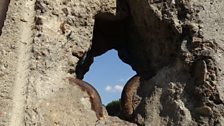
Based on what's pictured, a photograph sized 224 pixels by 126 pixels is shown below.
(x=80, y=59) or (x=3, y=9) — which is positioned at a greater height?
(x=3, y=9)

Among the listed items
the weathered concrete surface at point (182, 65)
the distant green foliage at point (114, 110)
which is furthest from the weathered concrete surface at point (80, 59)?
the distant green foliage at point (114, 110)

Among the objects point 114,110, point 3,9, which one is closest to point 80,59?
point 3,9

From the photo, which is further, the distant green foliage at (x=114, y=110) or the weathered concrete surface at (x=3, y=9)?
the distant green foliage at (x=114, y=110)

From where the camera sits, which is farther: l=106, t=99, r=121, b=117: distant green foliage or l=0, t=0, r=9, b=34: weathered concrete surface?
l=106, t=99, r=121, b=117: distant green foliage

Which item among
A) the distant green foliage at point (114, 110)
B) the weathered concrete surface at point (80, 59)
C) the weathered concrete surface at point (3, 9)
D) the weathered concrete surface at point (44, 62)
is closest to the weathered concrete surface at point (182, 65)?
the weathered concrete surface at point (80, 59)

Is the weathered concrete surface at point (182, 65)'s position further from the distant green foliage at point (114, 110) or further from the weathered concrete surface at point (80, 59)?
the distant green foliage at point (114, 110)

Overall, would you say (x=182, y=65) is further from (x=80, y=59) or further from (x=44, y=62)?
(x=44, y=62)

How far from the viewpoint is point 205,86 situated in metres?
1.49

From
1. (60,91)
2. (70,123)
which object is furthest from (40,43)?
(70,123)

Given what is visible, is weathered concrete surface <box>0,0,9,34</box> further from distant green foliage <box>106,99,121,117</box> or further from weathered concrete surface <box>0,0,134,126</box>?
distant green foliage <box>106,99,121,117</box>

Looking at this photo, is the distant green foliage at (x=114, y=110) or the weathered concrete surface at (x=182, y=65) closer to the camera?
the weathered concrete surface at (x=182, y=65)

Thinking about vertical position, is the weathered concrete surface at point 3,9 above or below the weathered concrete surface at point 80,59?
above

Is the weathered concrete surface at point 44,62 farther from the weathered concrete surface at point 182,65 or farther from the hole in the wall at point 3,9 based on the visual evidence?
the weathered concrete surface at point 182,65

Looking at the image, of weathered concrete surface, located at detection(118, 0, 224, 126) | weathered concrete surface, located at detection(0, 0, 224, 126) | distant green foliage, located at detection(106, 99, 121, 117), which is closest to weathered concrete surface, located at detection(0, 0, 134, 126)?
weathered concrete surface, located at detection(0, 0, 224, 126)
